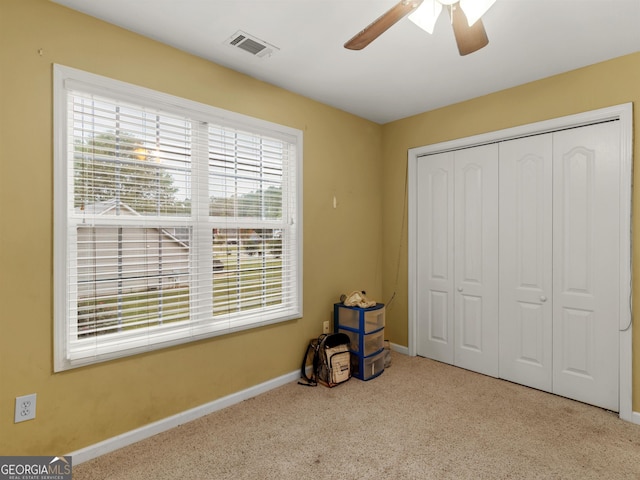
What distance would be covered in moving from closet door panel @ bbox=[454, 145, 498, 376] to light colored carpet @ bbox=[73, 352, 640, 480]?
0.45m

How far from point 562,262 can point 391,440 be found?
73.6 inches

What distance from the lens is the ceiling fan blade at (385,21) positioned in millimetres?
1418

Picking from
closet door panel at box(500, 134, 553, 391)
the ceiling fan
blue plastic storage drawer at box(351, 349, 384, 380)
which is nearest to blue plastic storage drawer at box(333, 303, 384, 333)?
blue plastic storage drawer at box(351, 349, 384, 380)

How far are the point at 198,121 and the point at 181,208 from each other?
626 mm

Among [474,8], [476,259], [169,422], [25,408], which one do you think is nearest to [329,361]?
[169,422]

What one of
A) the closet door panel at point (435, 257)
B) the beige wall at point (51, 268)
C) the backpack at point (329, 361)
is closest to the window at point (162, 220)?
the beige wall at point (51, 268)

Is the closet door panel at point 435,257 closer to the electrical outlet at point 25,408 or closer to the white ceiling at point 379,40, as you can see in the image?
the white ceiling at point 379,40

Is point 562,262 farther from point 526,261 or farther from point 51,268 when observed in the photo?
point 51,268

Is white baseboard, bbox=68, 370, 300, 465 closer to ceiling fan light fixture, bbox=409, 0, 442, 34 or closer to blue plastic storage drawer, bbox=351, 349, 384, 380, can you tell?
blue plastic storage drawer, bbox=351, 349, 384, 380

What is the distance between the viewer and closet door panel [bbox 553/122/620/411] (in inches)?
101

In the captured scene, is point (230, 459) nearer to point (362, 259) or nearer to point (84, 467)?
point (84, 467)

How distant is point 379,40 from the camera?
2281mm

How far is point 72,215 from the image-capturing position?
6.63ft

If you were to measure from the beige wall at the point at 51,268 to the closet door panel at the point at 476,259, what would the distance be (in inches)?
57.3
